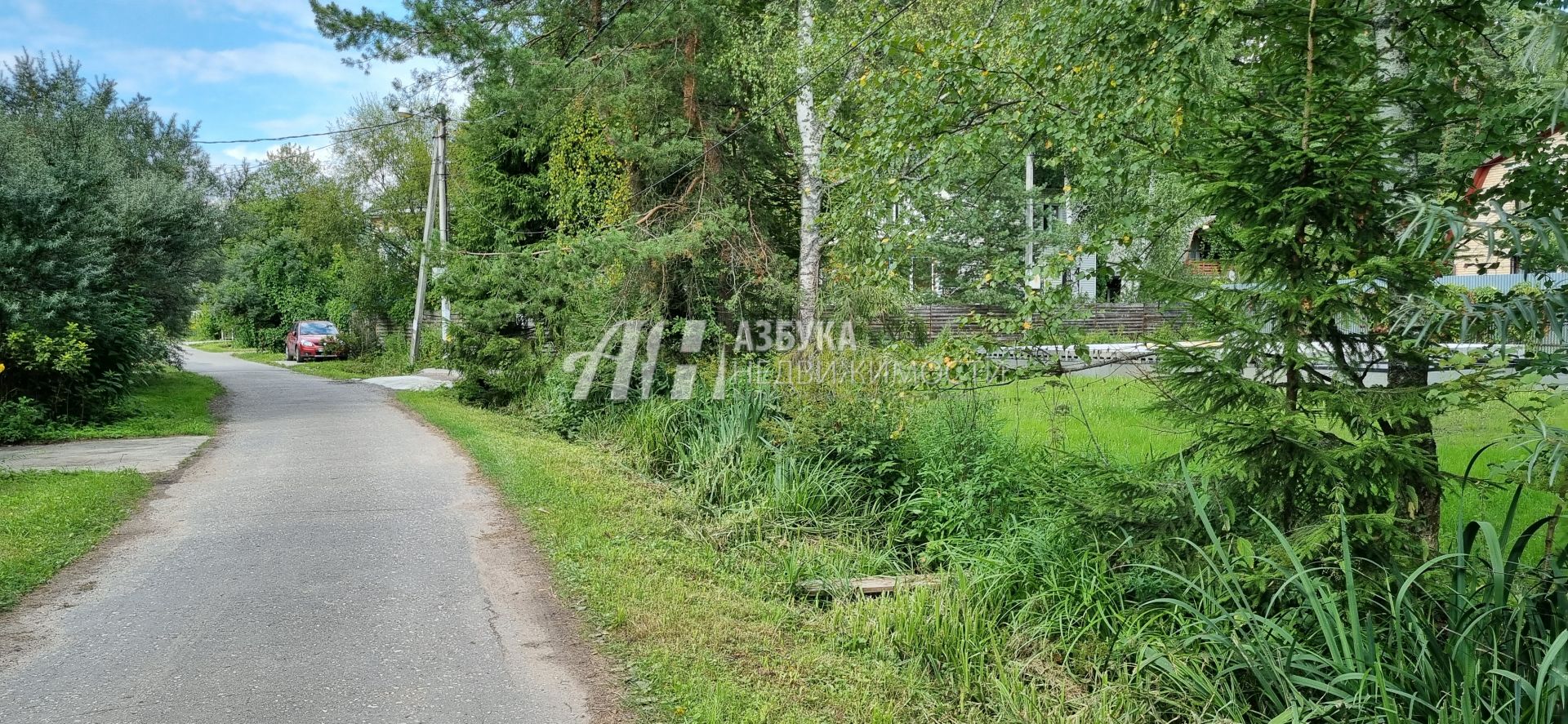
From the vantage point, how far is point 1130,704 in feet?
13.9

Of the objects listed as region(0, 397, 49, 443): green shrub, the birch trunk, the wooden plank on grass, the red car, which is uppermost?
the birch trunk

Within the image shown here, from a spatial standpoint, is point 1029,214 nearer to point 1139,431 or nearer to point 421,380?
point 421,380

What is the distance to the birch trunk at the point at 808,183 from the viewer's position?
516 inches

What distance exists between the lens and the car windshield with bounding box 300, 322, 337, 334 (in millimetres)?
30844

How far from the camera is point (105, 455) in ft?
34.9

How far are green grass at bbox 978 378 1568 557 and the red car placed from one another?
25.7 meters

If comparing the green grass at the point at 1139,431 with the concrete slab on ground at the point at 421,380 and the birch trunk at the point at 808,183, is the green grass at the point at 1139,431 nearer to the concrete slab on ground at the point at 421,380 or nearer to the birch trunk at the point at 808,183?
the birch trunk at the point at 808,183

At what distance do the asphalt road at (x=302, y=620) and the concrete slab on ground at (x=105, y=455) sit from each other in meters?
1.79

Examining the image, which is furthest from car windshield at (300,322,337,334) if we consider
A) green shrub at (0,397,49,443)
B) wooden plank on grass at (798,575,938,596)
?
wooden plank on grass at (798,575,938,596)

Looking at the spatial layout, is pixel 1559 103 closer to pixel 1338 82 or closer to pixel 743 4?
pixel 1338 82

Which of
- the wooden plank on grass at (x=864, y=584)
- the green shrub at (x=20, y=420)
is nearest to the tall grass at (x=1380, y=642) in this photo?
the wooden plank on grass at (x=864, y=584)

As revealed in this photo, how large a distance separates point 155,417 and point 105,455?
3.54 meters

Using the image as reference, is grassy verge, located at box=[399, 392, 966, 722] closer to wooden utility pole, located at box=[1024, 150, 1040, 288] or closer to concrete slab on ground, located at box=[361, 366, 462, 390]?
wooden utility pole, located at box=[1024, 150, 1040, 288]

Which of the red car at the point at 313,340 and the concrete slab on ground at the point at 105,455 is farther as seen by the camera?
the red car at the point at 313,340
